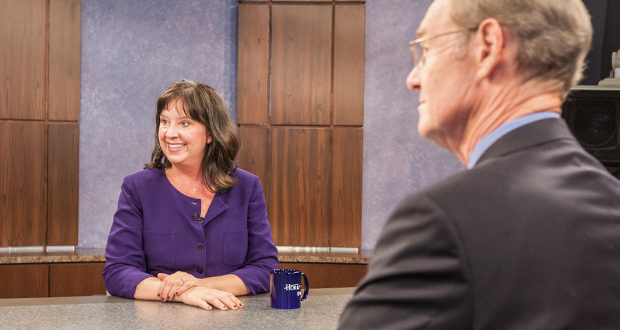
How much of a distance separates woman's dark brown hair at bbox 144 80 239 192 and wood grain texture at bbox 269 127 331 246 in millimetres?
1819

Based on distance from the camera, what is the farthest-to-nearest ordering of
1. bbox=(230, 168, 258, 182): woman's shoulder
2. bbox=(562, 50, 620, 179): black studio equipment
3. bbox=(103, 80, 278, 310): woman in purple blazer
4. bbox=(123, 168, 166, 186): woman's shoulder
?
bbox=(562, 50, 620, 179): black studio equipment → bbox=(230, 168, 258, 182): woman's shoulder → bbox=(123, 168, 166, 186): woman's shoulder → bbox=(103, 80, 278, 310): woman in purple blazer

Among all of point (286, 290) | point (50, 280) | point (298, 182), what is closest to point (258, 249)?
point (286, 290)

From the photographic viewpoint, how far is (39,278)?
3637 mm

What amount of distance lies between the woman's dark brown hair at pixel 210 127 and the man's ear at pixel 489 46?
154 cm

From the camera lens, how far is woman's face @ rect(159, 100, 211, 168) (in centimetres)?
212

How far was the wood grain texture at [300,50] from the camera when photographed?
4.07 m

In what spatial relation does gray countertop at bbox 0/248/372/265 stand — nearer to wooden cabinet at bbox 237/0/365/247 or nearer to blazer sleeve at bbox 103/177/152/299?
wooden cabinet at bbox 237/0/365/247

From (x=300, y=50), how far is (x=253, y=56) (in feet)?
1.21

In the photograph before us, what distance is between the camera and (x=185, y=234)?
1990mm

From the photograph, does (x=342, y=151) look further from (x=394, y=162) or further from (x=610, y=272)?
(x=610, y=272)

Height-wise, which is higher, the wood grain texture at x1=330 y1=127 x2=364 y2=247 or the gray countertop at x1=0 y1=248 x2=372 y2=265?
the wood grain texture at x1=330 y1=127 x2=364 y2=247

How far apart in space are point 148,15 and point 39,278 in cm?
210

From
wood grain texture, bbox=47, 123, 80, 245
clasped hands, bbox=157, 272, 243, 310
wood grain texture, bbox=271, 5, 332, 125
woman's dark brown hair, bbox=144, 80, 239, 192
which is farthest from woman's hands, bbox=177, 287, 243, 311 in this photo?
wood grain texture, bbox=47, 123, 80, 245

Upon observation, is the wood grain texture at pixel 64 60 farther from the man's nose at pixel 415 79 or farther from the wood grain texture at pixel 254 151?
the man's nose at pixel 415 79
